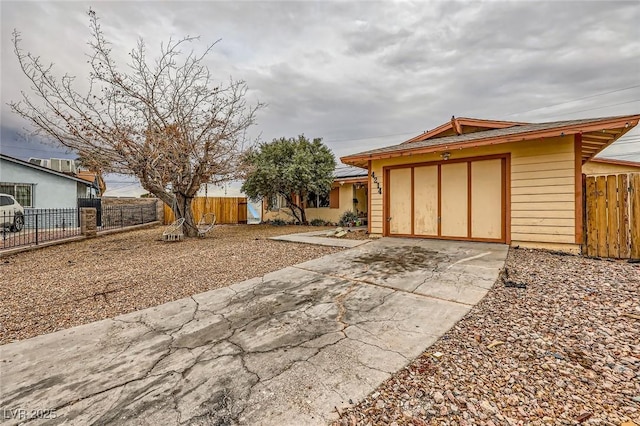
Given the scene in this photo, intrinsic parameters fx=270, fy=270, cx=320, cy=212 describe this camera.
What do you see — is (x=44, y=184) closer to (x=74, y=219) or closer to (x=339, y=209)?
(x=74, y=219)

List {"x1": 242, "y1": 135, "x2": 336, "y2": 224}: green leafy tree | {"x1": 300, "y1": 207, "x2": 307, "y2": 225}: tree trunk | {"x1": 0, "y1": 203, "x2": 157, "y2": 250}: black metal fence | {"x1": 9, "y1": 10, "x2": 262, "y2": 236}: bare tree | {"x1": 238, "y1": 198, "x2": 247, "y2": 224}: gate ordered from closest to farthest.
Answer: {"x1": 9, "y1": 10, "x2": 262, "y2": 236}: bare tree, {"x1": 0, "y1": 203, "x2": 157, "y2": 250}: black metal fence, {"x1": 242, "y1": 135, "x2": 336, "y2": 224}: green leafy tree, {"x1": 300, "y1": 207, "x2": 307, "y2": 225}: tree trunk, {"x1": 238, "y1": 198, "x2": 247, "y2": 224}: gate

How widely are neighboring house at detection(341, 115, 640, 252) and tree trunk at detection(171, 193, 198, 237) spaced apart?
6.01 m

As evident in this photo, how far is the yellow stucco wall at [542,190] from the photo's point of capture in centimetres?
570

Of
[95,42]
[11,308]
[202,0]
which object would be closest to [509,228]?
[11,308]

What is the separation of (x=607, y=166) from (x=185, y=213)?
1769 cm

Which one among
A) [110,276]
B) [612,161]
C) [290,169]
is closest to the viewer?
[110,276]

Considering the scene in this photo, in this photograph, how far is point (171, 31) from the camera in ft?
26.6

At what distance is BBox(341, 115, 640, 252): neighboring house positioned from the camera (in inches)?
222

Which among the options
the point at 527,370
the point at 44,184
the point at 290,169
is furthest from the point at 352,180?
the point at 44,184

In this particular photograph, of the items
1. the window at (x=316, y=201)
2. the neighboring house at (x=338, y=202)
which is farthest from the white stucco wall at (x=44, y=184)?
the window at (x=316, y=201)

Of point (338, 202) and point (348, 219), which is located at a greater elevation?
point (338, 202)

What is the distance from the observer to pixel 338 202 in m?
15.5
